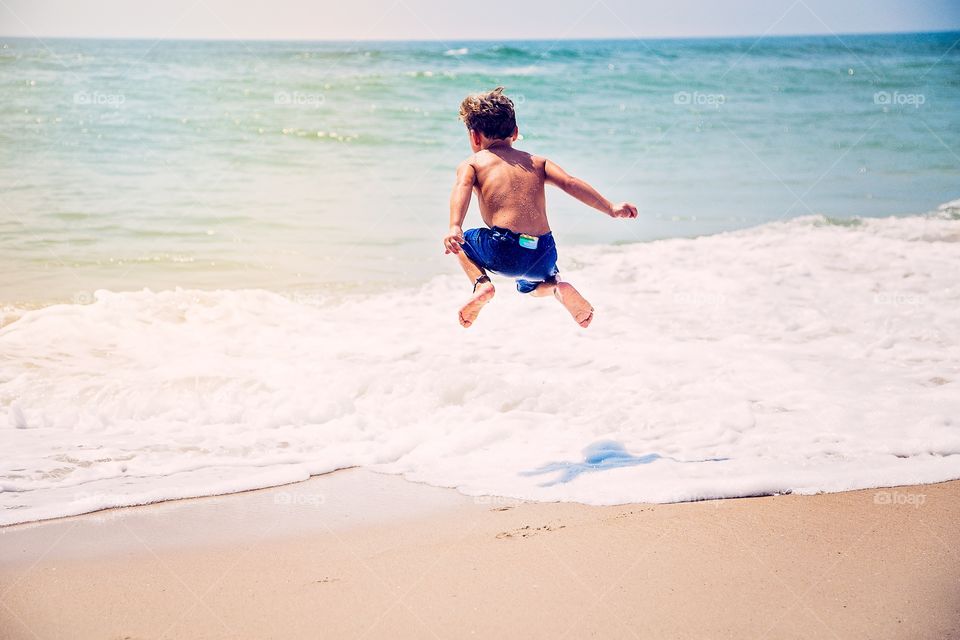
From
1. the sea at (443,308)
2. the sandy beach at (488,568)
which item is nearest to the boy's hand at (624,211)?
the sea at (443,308)

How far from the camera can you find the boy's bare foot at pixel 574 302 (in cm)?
491

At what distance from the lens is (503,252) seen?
4.76 meters

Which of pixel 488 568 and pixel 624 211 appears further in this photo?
pixel 624 211

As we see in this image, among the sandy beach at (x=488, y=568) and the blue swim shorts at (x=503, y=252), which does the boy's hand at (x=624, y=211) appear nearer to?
the blue swim shorts at (x=503, y=252)

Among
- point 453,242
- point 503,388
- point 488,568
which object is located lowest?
point 503,388

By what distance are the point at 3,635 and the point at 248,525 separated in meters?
1.17

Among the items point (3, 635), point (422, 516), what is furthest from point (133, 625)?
point (422, 516)

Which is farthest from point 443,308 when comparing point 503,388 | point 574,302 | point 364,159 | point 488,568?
point 364,159

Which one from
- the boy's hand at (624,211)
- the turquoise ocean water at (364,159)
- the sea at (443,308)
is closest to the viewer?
the boy's hand at (624,211)

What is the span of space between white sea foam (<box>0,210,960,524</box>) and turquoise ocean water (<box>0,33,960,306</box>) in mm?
1514

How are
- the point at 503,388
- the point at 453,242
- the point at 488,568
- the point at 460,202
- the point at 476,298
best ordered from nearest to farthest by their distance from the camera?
the point at 488,568 → the point at 453,242 → the point at 476,298 → the point at 460,202 → the point at 503,388

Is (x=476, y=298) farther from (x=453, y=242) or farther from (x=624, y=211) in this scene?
(x=624, y=211)

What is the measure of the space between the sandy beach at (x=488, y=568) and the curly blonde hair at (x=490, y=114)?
198 centimetres

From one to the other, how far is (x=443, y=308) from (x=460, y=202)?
3.82 m
